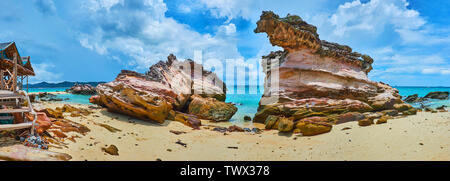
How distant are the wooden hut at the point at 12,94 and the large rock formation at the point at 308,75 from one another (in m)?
13.2

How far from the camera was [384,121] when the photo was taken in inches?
377

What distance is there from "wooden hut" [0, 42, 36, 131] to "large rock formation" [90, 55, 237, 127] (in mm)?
4327

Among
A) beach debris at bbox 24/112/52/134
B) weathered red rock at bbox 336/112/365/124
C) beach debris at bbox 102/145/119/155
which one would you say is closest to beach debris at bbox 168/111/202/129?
beach debris at bbox 102/145/119/155

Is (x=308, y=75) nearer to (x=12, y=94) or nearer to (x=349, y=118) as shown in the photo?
(x=349, y=118)

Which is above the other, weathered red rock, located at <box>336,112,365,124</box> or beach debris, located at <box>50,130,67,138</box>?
weathered red rock, located at <box>336,112,365,124</box>

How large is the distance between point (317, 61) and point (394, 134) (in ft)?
33.3

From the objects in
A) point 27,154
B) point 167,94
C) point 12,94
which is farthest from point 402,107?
point 12,94

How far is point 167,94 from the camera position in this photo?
14719mm

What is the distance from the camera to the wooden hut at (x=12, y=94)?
609 centimetres

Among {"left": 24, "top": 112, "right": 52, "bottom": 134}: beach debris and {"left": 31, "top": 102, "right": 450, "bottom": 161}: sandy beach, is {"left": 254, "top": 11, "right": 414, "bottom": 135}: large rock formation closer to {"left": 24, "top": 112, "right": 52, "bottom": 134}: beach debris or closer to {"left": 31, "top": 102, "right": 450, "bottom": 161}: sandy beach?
{"left": 31, "top": 102, "right": 450, "bottom": 161}: sandy beach

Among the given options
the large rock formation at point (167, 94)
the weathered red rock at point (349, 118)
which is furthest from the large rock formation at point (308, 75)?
the large rock formation at point (167, 94)

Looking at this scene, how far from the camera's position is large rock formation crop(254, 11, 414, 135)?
15.7m

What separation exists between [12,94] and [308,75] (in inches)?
662
